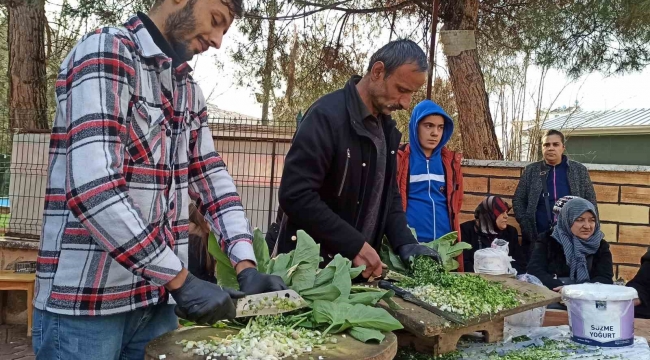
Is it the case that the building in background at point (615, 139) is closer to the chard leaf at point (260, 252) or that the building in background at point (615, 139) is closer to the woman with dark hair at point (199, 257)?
the woman with dark hair at point (199, 257)

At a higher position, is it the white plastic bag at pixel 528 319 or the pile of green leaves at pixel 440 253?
the pile of green leaves at pixel 440 253

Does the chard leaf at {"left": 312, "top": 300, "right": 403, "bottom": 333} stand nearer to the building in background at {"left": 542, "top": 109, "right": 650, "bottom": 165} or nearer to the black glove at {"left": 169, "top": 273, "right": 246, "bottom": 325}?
the black glove at {"left": 169, "top": 273, "right": 246, "bottom": 325}

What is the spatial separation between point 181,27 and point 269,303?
774 mm

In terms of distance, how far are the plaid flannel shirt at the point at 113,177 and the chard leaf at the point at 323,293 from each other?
0.46 metres

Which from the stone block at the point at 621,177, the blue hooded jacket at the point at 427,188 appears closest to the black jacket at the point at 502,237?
the stone block at the point at 621,177

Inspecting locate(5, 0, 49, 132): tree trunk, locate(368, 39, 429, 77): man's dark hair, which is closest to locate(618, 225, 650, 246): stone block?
locate(368, 39, 429, 77): man's dark hair

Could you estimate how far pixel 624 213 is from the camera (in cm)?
575

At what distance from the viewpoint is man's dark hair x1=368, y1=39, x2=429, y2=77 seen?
2.69 meters

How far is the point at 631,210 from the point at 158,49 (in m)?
5.25

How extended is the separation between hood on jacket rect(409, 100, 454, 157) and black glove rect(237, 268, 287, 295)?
281 centimetres

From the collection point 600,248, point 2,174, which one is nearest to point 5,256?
point 2,174

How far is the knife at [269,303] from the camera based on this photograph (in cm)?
172

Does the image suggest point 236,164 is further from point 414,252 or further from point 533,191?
point 414,252

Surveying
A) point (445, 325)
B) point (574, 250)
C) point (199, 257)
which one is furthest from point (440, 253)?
point (574, 250)
